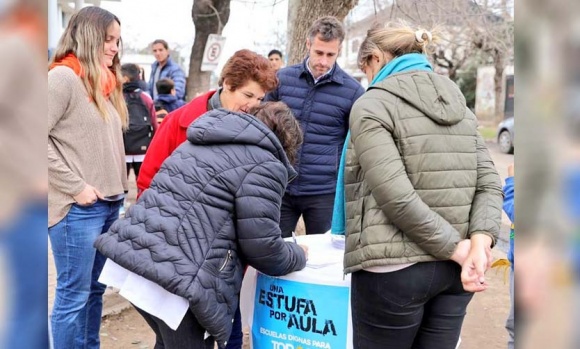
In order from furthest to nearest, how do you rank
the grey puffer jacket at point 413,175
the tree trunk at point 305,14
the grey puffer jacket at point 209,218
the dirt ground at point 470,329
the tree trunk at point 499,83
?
the tree trunk at point 499,83
the tree trunk at point 305,14
the dirt ground at point 470,329
the grey puffer jacket at point 209,218
the grey puffer jacket at point 413,175

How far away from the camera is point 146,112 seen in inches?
224

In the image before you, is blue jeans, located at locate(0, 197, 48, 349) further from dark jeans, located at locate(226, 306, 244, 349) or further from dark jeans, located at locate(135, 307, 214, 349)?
dark jeans, located at locate(226, 306, 244, 349)

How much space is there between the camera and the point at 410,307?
1896mm

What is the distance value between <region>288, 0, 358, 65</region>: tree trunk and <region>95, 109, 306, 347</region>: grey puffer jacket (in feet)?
10.6

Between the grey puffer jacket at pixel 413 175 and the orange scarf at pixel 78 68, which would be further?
the orange scarf at pixel 78 68

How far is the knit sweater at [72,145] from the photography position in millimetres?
2395

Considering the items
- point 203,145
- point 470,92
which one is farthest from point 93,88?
point 470,92

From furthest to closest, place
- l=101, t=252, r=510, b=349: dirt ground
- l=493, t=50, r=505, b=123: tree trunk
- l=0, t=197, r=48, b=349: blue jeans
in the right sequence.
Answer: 1. l=493, t=50, r=505, b=123: tree trunk
2. l=101, t=252, r=510, b=349: dirt ground
3. l=0, t=197, r=48, b=349: blue jeans

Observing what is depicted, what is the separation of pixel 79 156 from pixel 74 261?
45 centimetres

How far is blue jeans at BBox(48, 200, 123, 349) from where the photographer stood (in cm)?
249

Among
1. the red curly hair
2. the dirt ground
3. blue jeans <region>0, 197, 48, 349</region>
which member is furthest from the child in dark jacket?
blue jeans <region>0, 197, 48, 349</region>

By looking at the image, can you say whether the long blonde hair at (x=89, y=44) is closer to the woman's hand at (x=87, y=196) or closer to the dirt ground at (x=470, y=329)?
the woman's hand at (x=87, y=196)

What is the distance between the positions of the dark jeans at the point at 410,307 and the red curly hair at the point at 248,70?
998mm

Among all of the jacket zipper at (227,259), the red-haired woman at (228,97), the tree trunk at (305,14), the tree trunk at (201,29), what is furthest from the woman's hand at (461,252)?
the tree trunk at (201,29)
